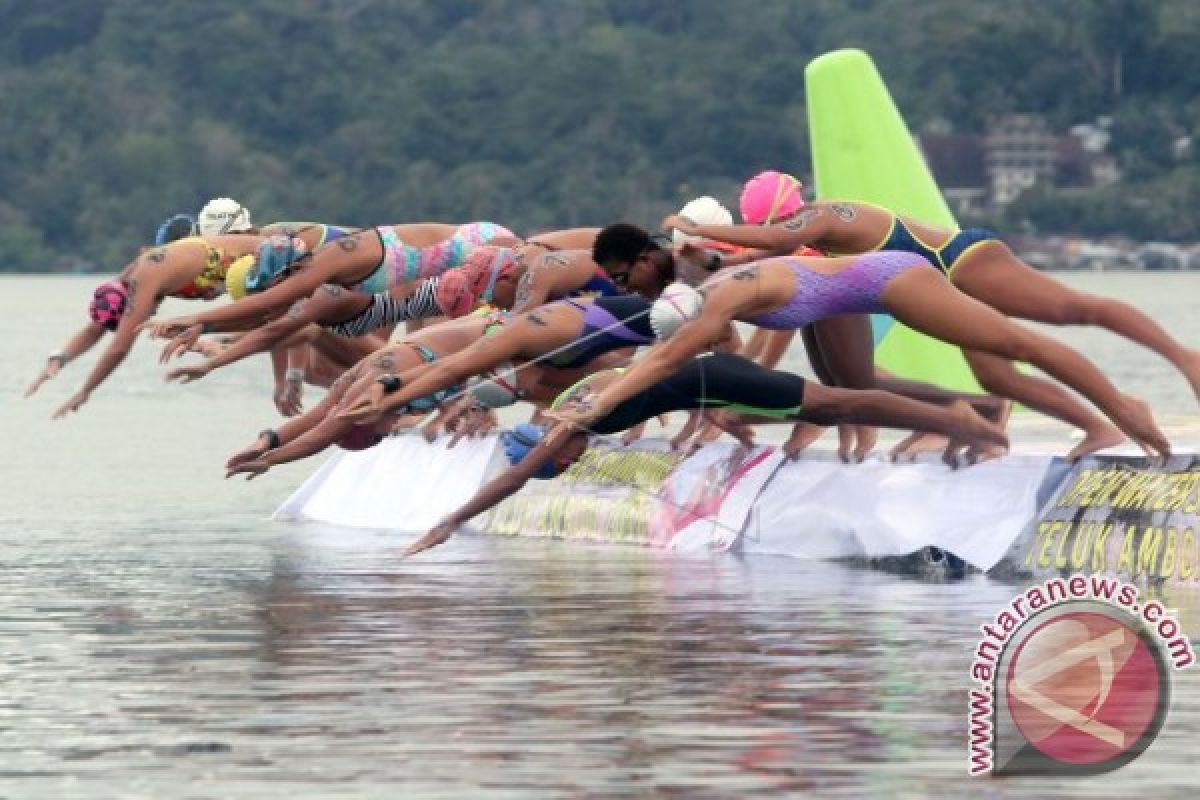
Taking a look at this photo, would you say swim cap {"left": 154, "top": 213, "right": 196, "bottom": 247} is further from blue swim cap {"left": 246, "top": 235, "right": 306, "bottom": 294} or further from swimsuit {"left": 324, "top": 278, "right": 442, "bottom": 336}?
blue swim cap {"left": 246, "top": 235, "right": 306, "bottom": 294}

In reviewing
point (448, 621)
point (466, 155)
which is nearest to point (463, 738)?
point (448, 621)

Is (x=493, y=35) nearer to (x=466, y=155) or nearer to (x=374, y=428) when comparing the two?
(x=466, y=155)

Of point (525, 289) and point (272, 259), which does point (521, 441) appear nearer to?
point (525, 289)

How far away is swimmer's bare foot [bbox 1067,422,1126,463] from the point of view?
21047 mm

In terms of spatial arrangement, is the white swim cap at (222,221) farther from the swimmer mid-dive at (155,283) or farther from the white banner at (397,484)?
the white banner at (397,484)

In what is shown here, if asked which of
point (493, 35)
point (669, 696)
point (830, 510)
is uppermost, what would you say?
point (669, 696)

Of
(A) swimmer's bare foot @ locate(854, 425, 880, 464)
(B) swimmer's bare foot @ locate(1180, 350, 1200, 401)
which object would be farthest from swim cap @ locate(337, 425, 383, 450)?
(B) swimmer's bare foot @ locate(1180, 350, 1200, 401)

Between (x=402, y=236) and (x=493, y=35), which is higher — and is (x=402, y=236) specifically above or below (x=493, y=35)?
above

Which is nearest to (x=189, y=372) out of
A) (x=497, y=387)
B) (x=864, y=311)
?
(x=497, y=387)

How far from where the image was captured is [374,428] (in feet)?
68.7

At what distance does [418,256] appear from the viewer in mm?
24484

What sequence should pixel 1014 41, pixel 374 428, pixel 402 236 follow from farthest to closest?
pixel 1014 41 < pixel 402 236 < pixel 374 428

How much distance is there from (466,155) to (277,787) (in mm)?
154912

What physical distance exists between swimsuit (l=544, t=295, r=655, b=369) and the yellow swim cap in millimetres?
2844
